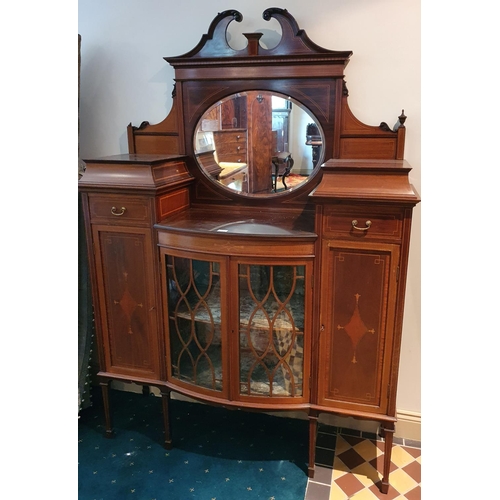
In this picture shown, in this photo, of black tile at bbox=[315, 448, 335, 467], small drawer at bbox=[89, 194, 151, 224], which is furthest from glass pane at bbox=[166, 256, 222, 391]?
black tile at bbox=[315, 448, 335, 467]

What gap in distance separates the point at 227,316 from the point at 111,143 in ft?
3.64

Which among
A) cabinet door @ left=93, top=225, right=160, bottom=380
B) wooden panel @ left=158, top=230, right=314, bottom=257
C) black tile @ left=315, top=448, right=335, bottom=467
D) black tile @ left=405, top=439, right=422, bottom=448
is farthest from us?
black tile @ left=405, top=439, right=422, bottom=448

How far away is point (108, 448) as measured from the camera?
2.01 meters

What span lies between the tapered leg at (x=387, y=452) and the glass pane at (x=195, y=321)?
0.69 m

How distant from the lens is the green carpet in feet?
5.83

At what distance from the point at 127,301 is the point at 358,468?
4.09 feet

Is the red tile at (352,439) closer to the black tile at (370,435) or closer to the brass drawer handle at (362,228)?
the black tile at (370,435)

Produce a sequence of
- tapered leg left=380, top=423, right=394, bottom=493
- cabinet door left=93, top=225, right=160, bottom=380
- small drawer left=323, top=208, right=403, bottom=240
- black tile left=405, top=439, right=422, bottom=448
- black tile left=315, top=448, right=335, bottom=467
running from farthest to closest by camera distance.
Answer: black tile left=405, top=439, right=422, bottom=448, black tile left=315, top=448, right=335, bottom=467, cabinet door left=93, top=225, right=160, bottom=380, tapered leg left=380, top=423, right=394, bottom=493, small drawer left=323, top=208, right=403, bottom=240

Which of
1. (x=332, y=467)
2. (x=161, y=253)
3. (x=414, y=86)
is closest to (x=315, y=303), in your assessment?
(x=161, y=253)

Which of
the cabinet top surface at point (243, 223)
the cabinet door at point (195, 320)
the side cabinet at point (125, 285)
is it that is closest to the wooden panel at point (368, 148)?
the cabinet top surface at point (243, 223)

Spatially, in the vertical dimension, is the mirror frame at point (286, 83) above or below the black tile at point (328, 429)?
above

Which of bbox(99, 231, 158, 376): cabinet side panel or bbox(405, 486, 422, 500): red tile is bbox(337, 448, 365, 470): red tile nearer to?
bbox(405, 486, 422, 500): red tile

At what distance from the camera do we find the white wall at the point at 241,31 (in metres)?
1.74

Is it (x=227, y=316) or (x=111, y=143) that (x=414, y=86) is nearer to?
(x=227, y=316)
